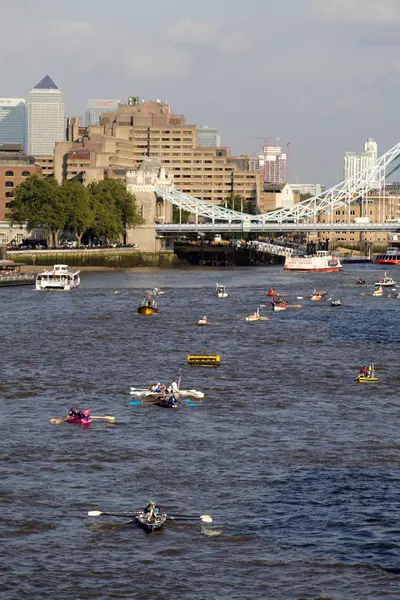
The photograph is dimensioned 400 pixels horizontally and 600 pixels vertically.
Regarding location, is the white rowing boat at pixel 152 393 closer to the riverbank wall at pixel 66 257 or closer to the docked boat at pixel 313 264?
the riverbank wall at pixel 66 257

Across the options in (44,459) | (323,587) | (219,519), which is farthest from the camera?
(44,459)

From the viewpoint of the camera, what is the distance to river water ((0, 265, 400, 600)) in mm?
34094

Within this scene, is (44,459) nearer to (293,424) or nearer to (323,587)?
(293,424)

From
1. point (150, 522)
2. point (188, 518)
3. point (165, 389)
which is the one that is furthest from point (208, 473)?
point (165, 389)

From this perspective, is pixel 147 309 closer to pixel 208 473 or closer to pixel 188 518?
pixel 208 473

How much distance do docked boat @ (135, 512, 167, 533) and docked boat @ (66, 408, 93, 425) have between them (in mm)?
13667

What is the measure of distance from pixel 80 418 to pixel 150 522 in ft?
47.1

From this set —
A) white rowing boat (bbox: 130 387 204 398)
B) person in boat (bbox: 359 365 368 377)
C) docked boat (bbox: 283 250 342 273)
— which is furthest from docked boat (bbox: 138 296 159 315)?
docked boat (bbox: 283 250 342 273)

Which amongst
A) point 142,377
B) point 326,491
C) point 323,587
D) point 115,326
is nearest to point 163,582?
point 323,587

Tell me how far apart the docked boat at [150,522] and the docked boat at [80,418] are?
13.7 meters

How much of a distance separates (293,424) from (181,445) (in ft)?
19.6

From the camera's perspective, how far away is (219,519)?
125ft

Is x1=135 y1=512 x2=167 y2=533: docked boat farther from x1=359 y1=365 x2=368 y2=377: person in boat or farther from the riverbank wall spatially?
the riverbank wall

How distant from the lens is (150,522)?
37031mm
